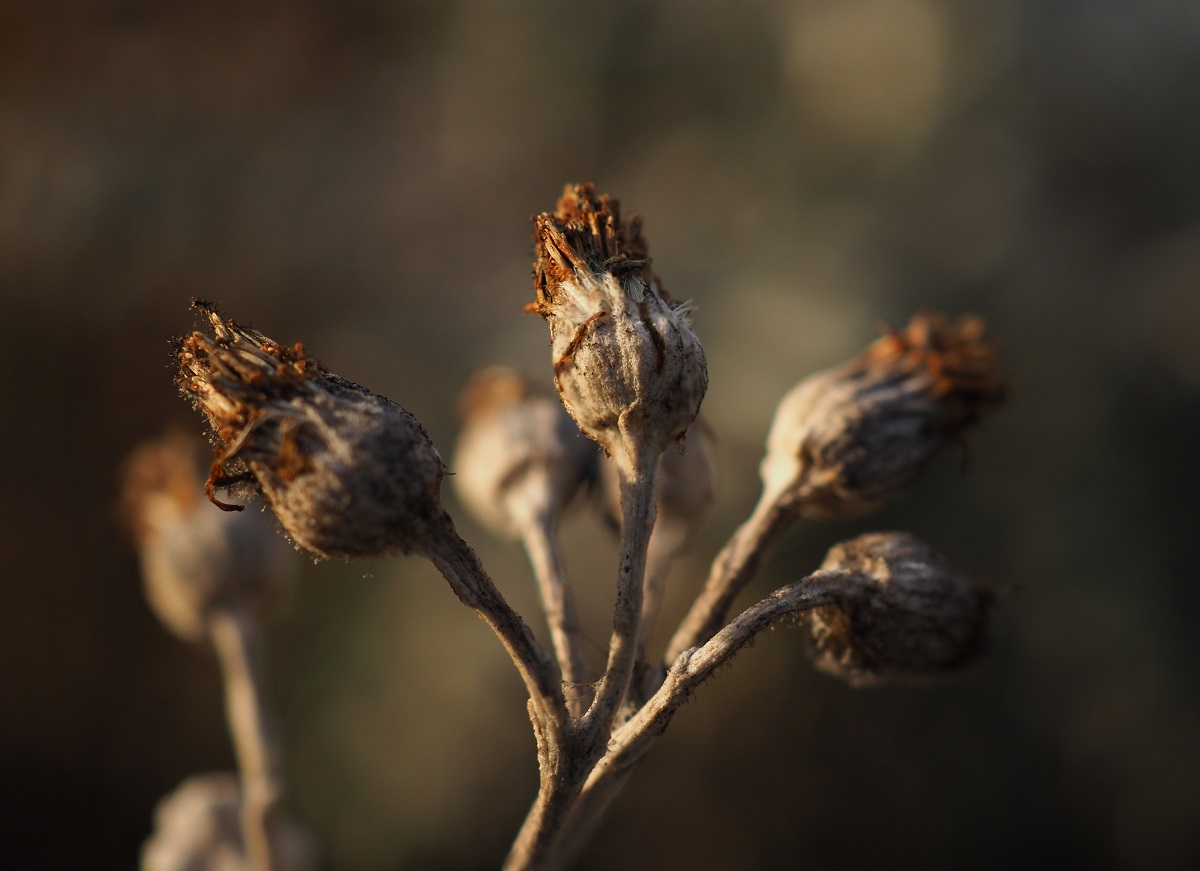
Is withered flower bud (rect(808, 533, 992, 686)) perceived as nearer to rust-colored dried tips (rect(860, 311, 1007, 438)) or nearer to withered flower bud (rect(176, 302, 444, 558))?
rust-colored dried tips (rect(860, 311, 1007, 438))

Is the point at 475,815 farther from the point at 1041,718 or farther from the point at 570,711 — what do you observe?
the point at 570,711

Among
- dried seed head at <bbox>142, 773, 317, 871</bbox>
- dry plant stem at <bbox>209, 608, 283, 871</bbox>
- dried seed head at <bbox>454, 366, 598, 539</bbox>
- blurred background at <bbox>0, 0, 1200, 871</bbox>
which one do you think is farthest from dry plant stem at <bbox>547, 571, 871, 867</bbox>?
blurred background at <bbox>0, 0, 1200, 871</bbox>

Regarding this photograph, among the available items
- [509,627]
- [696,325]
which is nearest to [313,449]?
[509,627]

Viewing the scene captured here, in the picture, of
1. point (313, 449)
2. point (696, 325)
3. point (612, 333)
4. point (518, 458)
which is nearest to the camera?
point (313, 449)

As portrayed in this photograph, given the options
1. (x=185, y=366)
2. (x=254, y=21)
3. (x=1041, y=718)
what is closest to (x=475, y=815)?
(x=1041, y=718)

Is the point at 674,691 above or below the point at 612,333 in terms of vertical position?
below

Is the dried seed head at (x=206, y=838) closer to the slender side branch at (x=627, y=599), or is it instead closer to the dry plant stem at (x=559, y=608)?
the dry plant stem at (x=559, y=608)

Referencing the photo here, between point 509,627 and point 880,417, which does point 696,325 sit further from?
point 509,627
